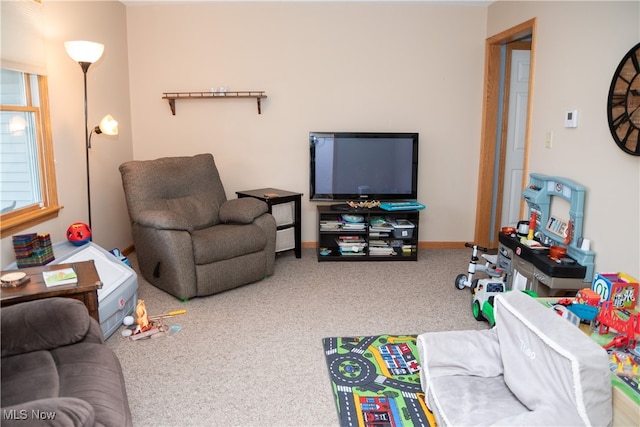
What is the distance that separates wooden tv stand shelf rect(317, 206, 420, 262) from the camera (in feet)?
14.9

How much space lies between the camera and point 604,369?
1.70 meters

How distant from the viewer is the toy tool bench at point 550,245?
9.54 ft

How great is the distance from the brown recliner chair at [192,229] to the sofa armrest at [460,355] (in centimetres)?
183

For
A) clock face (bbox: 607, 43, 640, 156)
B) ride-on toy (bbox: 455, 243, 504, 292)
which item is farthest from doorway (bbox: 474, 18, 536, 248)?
clock face (bbox: 607, 43, 640, 156)

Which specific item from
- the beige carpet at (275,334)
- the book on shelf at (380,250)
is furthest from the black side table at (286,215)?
the book on shelf at (380,250)

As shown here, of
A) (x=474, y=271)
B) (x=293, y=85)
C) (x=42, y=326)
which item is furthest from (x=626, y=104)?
(x=42, y=326)

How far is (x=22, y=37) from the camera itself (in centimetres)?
305

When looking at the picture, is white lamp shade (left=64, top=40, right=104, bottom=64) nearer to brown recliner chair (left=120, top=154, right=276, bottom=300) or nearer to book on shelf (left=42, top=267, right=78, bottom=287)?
brown recliner chair (left=120, top=154, right=276, bottom=300)

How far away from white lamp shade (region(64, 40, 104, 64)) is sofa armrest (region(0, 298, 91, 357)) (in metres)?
2.10

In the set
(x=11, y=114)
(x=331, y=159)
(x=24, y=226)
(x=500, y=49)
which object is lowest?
(x=24, y=226)

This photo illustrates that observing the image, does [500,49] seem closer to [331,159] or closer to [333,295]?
[331,159]

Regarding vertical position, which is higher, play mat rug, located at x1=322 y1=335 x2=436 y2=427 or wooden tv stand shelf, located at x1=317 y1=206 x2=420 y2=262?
wooden tv stand shelf, located at x1=317 y1=206 x2=420 y2=262

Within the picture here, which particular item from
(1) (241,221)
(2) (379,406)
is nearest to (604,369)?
(2) (379,406)

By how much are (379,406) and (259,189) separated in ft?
9.81
